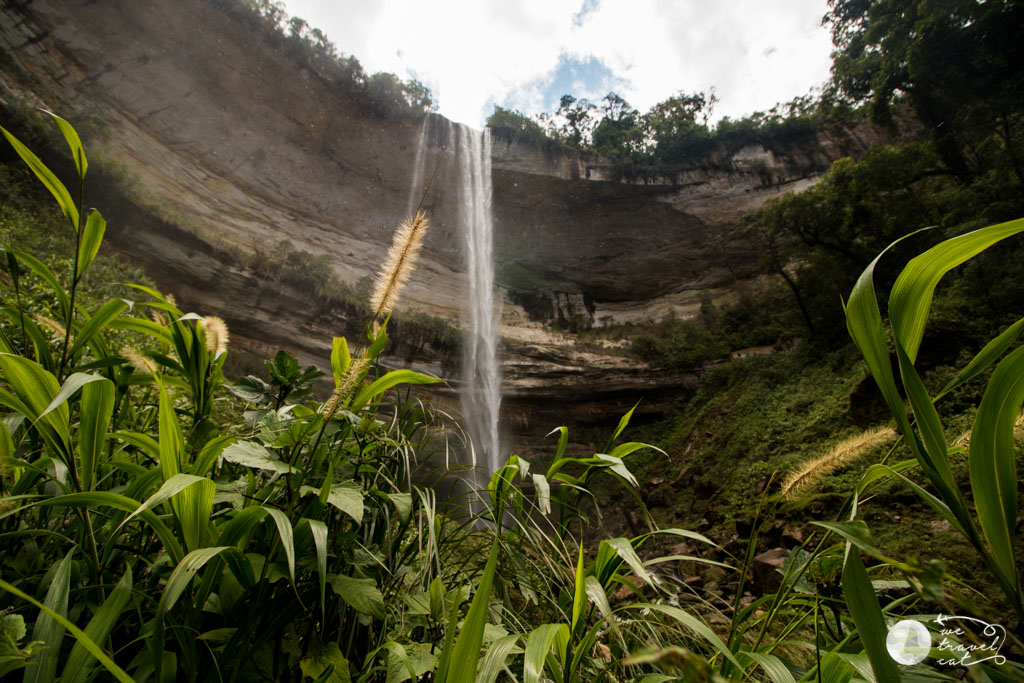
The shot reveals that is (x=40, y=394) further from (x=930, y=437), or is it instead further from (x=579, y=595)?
(x=930, y=437)

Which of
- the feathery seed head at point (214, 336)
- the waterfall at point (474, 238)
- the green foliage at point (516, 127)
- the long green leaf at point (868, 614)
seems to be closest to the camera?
the long green leaf at point (868, 614)

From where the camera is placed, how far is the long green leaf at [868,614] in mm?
393

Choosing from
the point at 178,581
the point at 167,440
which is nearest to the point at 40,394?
the point at 167,440

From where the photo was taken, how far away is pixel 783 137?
596 inches

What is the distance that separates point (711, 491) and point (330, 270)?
9053mm

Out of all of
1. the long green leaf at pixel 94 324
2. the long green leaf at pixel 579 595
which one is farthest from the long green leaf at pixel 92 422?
the long green leaf at pixel 579 595

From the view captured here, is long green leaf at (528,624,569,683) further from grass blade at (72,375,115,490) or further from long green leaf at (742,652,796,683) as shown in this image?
grass blade at (72,375,115,490)

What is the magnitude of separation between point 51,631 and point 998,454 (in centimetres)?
119

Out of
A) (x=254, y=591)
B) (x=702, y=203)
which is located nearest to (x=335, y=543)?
(x=254, y=591)

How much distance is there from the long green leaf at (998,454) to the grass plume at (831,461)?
30 centimetres

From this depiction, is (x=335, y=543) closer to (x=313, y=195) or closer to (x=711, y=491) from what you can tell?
(x=711, y=491)

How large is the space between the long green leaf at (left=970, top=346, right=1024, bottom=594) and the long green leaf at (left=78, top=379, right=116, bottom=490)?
1171 millimetres

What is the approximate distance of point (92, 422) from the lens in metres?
0.65

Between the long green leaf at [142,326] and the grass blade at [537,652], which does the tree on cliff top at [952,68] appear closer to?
the grass blade at [537,652]
